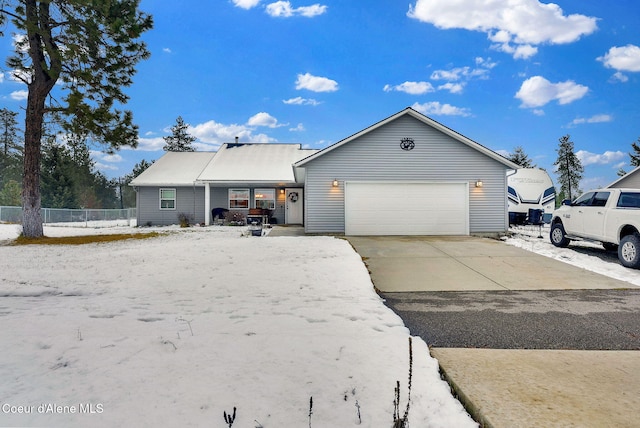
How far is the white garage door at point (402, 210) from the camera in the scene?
512 inches

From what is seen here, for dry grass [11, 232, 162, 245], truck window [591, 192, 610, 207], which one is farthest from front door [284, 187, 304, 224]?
truck window [591, 192, 610, 207]

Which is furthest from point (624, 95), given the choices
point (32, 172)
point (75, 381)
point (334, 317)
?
point (32, 172)

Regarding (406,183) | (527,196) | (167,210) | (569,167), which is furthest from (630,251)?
(569,167)

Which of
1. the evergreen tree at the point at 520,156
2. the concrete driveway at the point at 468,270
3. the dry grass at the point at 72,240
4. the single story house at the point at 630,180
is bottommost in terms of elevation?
the concrete driveway at the point at 468,270

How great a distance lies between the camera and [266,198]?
1944 centimetres

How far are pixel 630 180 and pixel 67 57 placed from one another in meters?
26.6

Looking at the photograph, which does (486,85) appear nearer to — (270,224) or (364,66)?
(364,66)

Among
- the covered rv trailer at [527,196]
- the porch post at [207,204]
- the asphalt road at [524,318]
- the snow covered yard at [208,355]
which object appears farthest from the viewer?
the porch post at [207,204]

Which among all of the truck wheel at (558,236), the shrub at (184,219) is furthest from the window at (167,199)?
the truck wheel at (558,236)

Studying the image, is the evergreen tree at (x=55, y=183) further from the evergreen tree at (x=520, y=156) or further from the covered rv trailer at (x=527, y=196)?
the evergreen tree at (x=520, y=156)

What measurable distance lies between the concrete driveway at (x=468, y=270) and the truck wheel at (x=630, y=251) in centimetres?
125

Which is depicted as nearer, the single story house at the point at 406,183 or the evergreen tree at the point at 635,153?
the single story house at the point at 406,183

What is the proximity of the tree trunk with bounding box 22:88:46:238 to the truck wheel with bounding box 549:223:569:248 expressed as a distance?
19.0 m

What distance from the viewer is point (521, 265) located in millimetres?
7387
